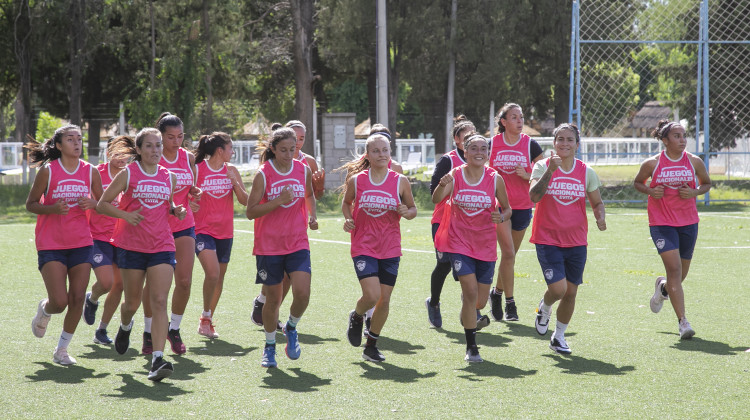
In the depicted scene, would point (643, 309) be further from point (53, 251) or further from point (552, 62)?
point (552, 62)

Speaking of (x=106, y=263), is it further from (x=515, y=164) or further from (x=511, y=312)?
(x=515, y=164)

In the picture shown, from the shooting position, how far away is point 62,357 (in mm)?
7008

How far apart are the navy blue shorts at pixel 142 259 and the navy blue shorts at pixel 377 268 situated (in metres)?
1.45

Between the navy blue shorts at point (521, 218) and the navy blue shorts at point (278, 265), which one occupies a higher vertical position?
the navy blue shorts at point (521, 218)

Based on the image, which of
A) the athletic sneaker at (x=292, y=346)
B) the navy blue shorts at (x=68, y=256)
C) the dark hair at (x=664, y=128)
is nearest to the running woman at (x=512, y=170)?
the dark hair at (x=664, y=128)

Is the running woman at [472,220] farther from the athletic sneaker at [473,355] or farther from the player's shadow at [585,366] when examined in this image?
the player's shadow at [585,366]

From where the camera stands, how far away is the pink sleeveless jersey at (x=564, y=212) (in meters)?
7.50

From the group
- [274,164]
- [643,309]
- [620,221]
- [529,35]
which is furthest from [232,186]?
[529,35]

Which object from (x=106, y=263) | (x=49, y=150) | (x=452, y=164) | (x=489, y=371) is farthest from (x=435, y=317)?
(x=49, y=150)

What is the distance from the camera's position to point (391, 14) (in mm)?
32156

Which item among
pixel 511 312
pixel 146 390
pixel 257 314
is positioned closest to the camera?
pixel 146 390

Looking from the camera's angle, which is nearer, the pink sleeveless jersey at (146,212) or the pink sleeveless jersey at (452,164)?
the pink sleeveless jersey at (146,212)

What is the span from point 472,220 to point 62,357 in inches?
132

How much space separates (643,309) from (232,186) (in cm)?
440
